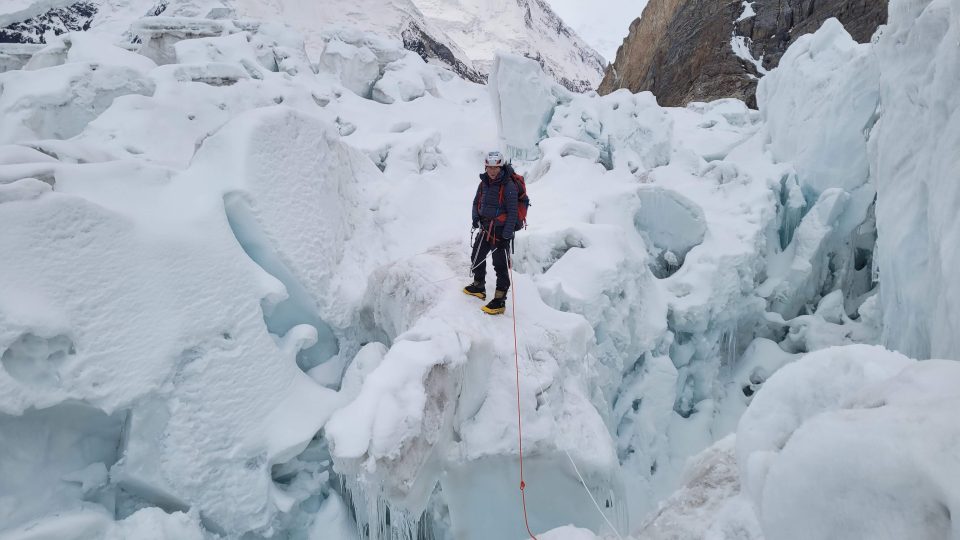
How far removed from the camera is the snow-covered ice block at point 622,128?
10266 mm

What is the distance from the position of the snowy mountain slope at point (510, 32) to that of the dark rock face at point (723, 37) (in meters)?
28.0

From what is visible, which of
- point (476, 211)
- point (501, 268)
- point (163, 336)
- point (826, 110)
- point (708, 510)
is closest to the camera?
point (708, 510)

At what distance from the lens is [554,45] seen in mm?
63438

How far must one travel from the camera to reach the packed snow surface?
102 inches

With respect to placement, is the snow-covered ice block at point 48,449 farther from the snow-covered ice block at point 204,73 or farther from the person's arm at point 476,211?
the snow-covered ice block at point 204,73

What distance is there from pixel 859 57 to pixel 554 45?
5946 centimetres

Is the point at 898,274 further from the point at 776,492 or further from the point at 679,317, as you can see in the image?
the point at 776,492

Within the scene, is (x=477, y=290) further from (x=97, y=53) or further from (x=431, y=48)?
(x=431, y=48)

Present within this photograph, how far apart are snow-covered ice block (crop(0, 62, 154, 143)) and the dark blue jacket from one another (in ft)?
25.0

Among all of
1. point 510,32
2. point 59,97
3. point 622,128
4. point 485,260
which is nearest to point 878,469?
point 485,260

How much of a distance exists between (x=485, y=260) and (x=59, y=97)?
829 centimetres

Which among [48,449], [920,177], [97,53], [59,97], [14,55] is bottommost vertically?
[14,55]

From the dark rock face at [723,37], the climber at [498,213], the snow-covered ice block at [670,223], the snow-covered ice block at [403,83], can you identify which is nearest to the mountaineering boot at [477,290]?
the climber at [498,213]

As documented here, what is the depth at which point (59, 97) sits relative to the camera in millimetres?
8344
